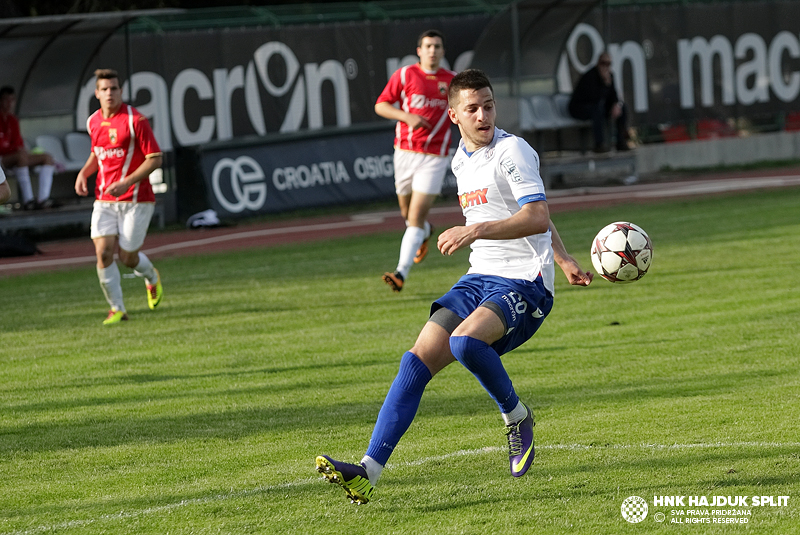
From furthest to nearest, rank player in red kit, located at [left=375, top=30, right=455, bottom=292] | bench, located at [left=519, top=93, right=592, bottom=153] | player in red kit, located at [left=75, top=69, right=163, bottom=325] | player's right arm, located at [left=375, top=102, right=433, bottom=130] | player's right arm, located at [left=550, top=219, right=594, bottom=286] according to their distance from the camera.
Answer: bench, located at [left=519, top=93, right=592, bottom=153] < player in red kit, located at [left=375, top=30, right=455, bottom=292] < player's right arm, located at [left=375, top=102, right=433, bottom=130] < player in red kit, located at [left=75, top=69, right=163, bottom=325] < player's right arm, located at [left=550, top=219, right=594, bottom=286]

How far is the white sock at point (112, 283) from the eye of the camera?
10.0 meters

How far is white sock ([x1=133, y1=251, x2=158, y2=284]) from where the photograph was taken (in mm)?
10383

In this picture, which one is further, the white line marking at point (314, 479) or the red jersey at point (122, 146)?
the red jersey at point (122, 146)

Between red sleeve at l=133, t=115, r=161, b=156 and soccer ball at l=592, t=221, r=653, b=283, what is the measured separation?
5094 millimetres

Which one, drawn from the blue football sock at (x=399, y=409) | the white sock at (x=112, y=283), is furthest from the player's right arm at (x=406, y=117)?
the blue football sock at (x=399, y=409)

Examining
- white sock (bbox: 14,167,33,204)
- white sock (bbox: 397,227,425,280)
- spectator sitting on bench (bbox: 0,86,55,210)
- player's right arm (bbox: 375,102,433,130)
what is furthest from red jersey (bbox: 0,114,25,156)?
white sock (bbox: 397,227,425,280)

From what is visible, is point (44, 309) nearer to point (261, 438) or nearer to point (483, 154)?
point (261, 438)

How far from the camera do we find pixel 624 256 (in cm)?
579

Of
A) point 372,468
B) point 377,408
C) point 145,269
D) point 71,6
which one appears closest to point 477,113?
point 372,468

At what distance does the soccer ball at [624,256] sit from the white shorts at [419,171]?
16.8 ft

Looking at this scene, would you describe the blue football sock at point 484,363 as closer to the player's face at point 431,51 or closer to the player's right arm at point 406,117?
the player's right arm at point 406,117

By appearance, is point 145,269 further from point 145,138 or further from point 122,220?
point 145,138

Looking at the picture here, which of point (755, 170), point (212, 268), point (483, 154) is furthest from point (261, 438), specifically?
point (755, 170)

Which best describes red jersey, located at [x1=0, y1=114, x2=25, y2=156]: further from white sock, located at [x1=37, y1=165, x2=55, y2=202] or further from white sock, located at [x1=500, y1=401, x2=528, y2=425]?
white sock, located at [x1=500, y1=401, x2=528, y2=425]
